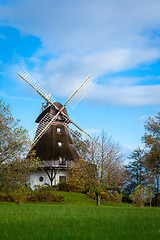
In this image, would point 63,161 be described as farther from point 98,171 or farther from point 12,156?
point 12,156

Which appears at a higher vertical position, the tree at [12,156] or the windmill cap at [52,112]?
the windmill cap at [52,112]

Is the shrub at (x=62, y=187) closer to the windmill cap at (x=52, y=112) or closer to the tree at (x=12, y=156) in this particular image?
the windmill cap at (x=52, y=112)

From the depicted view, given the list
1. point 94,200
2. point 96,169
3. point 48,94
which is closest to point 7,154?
point 96,169

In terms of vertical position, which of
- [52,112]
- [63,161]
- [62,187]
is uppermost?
[52,112]

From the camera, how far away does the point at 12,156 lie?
23469 mm

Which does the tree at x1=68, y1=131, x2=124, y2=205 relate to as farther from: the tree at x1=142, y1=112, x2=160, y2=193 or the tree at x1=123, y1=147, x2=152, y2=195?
the tree at x1=123, y1=147, x2=152, y2=195

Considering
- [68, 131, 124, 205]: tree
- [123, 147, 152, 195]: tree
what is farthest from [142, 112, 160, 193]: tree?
[123, 147, 152, 195]: tree

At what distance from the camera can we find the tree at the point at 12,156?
22.9 m

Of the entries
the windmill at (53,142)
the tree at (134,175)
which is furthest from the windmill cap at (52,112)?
the tree at (134,175)

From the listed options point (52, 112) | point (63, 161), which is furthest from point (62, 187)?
point (52, 112)

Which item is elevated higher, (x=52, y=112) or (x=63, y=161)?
(x=52, y=112)

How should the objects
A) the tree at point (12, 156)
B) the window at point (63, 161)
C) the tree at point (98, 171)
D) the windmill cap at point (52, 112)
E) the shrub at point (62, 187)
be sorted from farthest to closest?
the windmill cap at point (52, 112) < the window at point (63, 161) < the shrub at point (62, 187) < the tree at point (98, 171) < the tree at point (12, 156)

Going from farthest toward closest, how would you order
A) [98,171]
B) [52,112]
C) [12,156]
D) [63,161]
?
[52,112] < [63,161] < [98,171] < [12,156]

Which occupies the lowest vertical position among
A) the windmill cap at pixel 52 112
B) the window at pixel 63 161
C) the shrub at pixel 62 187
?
the shrub at pixel 62 187
